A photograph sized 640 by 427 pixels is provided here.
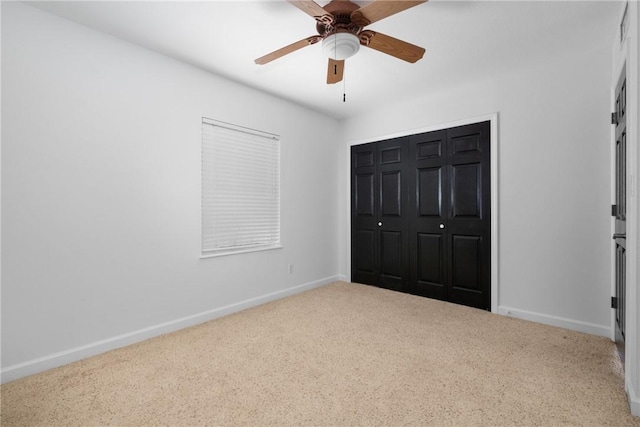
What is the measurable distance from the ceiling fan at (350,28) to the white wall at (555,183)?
161 centimetres

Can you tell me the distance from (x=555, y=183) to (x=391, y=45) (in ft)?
7.05

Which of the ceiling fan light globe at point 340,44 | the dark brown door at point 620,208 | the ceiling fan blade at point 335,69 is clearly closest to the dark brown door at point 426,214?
the dark brown door at point 620,208

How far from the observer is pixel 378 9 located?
5.90 ft

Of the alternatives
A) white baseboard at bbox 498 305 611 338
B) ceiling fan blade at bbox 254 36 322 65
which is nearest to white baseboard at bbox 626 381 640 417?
white baseboard at bbox 498 305 611 338

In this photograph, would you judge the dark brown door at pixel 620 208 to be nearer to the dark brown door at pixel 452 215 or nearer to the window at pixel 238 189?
the dark brown door at pixel 452 215

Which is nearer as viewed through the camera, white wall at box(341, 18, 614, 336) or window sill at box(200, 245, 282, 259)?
white wall at box(341, 18, 614, 336)

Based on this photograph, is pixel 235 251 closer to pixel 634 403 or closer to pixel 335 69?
pixel 335 69

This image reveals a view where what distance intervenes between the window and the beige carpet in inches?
37.7

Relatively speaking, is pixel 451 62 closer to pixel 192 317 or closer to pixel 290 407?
pixel 290 407

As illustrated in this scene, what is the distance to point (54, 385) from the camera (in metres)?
2.00

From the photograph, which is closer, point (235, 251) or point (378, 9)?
point (378, 9)

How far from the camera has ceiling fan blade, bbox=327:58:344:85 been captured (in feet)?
7.72

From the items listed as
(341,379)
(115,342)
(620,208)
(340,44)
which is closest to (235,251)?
(115,342)

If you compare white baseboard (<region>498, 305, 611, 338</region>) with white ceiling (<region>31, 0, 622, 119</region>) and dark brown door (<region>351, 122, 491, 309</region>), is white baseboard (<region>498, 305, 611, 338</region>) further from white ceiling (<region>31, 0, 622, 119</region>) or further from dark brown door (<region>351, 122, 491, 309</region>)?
white ceiling (<region>31, 0, 622, 119</region>)
